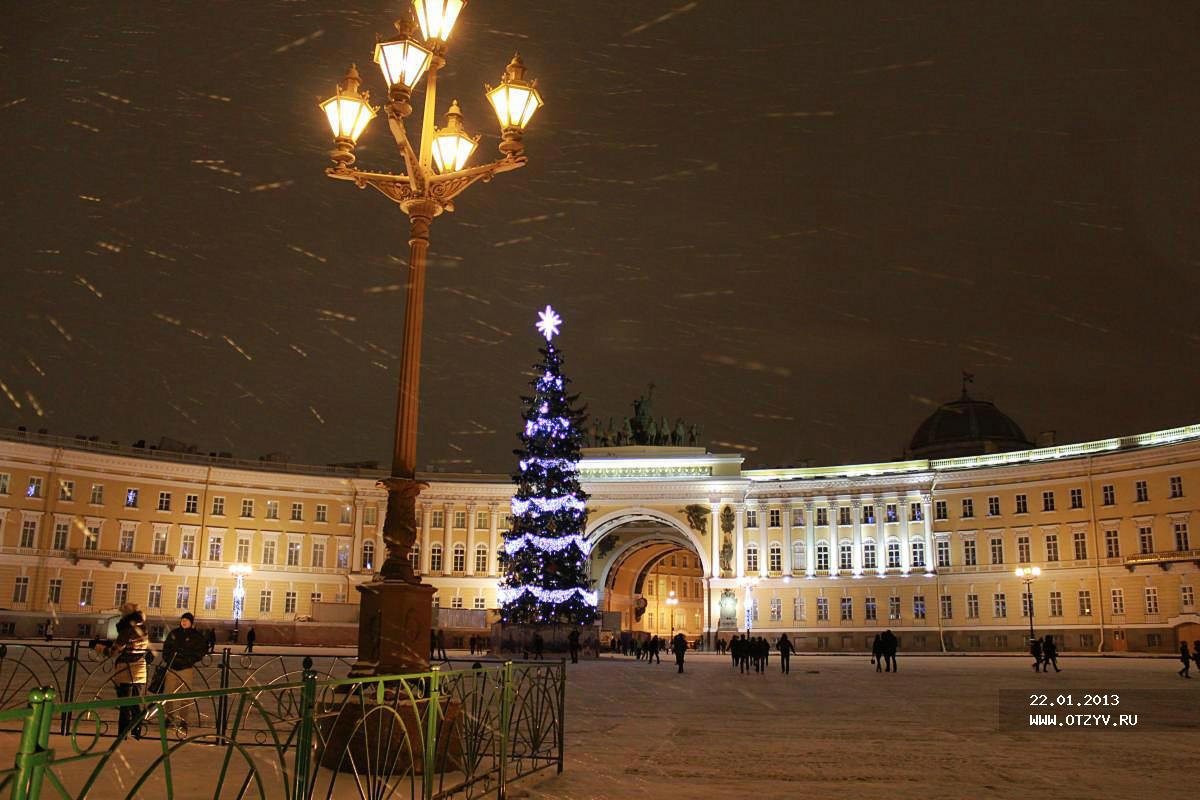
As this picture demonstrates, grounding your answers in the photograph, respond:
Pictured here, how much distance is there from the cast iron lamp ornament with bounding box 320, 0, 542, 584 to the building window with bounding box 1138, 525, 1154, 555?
5601cm

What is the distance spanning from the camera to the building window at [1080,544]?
6019 centimetres

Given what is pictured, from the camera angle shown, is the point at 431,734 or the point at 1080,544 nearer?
the point at 431,734

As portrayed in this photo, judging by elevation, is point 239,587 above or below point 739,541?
below

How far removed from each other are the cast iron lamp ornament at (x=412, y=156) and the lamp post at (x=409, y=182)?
11 mm

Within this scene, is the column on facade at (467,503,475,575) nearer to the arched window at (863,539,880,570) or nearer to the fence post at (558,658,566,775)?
the arched window at (863,539,880,570)

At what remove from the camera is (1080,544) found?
60.5 m

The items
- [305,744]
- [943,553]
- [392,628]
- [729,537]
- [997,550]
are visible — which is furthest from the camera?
[729,537]

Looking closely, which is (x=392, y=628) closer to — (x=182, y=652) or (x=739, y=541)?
(x=182, y=652)

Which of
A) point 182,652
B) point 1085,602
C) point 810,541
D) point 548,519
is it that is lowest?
point 182,652

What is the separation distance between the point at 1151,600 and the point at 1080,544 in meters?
5.55

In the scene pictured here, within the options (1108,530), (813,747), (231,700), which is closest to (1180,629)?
(1108,530)

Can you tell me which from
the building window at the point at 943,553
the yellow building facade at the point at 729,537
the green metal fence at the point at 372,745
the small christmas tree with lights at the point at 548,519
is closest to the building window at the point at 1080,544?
the yellow building facade at the point at 729,537

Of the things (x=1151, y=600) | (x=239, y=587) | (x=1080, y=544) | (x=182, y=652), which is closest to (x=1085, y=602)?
(x=1080, y=544)

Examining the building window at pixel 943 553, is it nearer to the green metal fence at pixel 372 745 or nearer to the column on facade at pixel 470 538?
the column on facade at pixel 470 538
